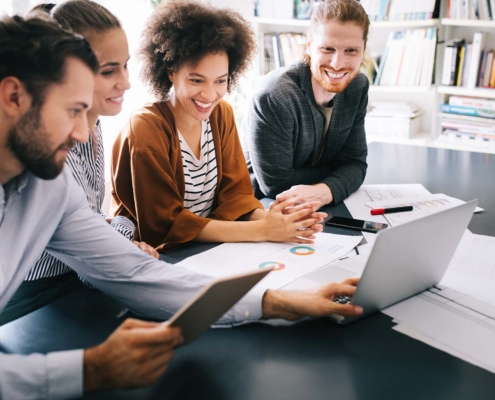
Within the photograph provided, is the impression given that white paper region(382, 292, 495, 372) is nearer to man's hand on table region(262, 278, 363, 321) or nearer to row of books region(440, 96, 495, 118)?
man's hand on table region(262, 278, 363, 321)

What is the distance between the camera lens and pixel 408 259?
100 cm

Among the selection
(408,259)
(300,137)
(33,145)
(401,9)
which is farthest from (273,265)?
(401,9)

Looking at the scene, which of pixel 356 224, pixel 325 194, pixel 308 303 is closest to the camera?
pixel 308 303

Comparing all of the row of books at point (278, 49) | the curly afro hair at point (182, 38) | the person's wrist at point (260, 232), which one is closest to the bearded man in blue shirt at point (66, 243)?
the person's wrist at point (260, 232)

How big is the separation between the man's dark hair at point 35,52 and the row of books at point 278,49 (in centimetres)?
273

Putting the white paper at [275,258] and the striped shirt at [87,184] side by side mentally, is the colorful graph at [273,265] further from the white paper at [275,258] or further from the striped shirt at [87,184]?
the striped shirt at [87,184]

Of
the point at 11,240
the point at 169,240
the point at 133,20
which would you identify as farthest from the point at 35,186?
the point at 133,20

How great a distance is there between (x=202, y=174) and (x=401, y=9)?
2112 mm

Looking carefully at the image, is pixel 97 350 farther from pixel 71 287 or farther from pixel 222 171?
pixel 222 171

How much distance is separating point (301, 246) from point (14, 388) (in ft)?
2.53

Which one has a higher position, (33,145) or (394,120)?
(33,145)

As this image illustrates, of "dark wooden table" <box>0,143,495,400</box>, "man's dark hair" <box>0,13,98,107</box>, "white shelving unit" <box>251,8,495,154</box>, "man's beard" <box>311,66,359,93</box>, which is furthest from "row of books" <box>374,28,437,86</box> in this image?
"man's dark hair" <box>0,13,98,107</box>

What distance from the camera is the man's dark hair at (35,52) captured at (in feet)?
2.87

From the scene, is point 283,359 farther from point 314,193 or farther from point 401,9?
point 401,9
